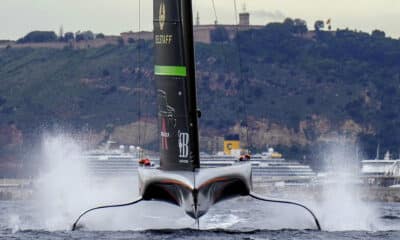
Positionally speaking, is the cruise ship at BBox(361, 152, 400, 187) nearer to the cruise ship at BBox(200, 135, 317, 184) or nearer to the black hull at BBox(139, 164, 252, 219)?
the cruise ship at BBox(200, 135, 317, 184)

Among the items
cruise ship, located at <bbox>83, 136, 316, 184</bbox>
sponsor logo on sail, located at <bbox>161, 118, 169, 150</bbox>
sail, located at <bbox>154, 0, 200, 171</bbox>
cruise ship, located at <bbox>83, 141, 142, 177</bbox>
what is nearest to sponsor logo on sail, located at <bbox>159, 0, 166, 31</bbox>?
sail, located at <bbox>154, 0, 200, 171</bbox>

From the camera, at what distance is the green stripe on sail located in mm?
36500

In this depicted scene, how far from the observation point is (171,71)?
3662cm

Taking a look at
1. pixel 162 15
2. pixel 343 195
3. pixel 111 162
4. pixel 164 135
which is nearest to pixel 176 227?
pixel 164 135

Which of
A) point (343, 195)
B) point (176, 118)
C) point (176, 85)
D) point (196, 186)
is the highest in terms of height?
point (176, 85)

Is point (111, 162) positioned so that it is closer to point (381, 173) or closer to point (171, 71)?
point (381, 173)

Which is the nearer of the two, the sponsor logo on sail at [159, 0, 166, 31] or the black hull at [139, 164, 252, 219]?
the black hull at [139, 164, 252, 219]

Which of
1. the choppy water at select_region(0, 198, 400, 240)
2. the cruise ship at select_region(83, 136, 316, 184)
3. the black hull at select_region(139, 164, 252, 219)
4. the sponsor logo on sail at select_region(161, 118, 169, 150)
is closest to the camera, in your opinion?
the black hull at select_region(139, 164, 252, 219)

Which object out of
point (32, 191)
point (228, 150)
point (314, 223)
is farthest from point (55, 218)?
point (228, 150)

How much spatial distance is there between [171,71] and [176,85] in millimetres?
363

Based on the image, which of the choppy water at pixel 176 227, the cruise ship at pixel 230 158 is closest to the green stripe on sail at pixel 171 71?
the choppy water at pixel 176 227

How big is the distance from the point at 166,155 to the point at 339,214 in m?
11.6

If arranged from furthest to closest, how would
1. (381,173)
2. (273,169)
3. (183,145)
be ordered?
(381,173), (273,169), (183,145)

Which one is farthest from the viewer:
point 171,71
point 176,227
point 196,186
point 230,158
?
point 230,158
